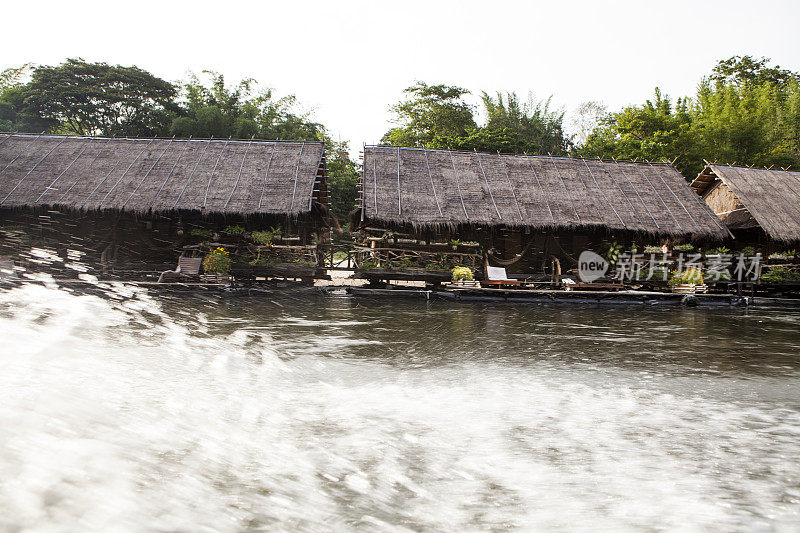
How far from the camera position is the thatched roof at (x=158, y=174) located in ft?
51.2

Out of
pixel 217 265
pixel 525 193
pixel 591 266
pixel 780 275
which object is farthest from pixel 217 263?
pixel 780 275

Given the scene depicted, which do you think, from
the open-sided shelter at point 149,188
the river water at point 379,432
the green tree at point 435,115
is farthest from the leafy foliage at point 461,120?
the river water at point 379,432

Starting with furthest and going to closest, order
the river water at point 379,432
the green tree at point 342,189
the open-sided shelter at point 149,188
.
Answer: the green tree at point 342,189 < the open-sided shelter at point 149,188 < the river water at point 379,432

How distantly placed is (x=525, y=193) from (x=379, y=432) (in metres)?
14.0

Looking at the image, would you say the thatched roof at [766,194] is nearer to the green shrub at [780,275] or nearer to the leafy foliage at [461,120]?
the green shrub at [780,275]

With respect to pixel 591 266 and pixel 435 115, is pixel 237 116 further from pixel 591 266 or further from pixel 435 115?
pixel 591 266

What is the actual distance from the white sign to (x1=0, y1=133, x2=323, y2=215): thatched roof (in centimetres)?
933

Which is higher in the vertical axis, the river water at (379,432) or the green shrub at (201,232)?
the green shrub at (201,232)

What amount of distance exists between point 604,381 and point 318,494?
4639 millimetres

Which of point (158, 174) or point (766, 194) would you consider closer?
point (158, 174)

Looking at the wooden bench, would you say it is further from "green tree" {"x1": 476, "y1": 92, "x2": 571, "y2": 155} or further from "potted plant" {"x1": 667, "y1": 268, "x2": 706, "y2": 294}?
"green tree" {"x1": 476, "y1": 92, "x2": 571, "y2": 155}

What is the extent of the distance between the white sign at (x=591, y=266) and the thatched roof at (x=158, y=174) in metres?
9.33

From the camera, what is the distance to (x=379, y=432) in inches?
191

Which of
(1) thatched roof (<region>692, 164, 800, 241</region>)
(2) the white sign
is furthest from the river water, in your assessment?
(1) thatched roof (<region>692, 164, 800, 241</region>)
